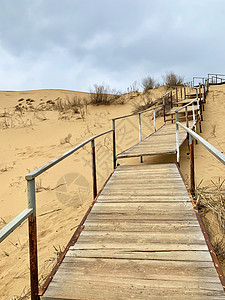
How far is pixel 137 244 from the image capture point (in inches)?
70.5

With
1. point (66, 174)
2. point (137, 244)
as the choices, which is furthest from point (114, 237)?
point (66, 174)

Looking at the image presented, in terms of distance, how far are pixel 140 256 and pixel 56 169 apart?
425 centimetres

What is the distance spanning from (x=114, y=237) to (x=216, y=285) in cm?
88

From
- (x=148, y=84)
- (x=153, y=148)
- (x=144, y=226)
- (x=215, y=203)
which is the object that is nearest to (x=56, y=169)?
(x=153, y=148)

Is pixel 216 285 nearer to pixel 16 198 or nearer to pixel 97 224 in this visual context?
pixel 97 224

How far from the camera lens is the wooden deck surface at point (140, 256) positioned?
1320 mm

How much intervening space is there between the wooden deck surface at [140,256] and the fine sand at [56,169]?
488 millimetres

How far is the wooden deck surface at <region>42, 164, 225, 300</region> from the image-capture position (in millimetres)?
1320

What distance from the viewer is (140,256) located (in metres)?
1.63

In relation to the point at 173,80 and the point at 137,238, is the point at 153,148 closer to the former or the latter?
the point at 137,238

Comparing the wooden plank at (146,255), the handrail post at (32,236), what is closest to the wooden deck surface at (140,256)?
the wooden plank at (146,255)

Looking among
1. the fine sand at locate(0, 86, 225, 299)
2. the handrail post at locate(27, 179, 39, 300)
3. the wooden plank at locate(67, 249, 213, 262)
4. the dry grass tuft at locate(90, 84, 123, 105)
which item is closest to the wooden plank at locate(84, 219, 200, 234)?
the wooden plank at locate(67, 249, 213, 262)

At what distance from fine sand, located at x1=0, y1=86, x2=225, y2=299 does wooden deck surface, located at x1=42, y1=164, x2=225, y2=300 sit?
49 cm

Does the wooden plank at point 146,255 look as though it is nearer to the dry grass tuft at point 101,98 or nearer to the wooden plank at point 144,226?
the wooden plank at point 144,226
